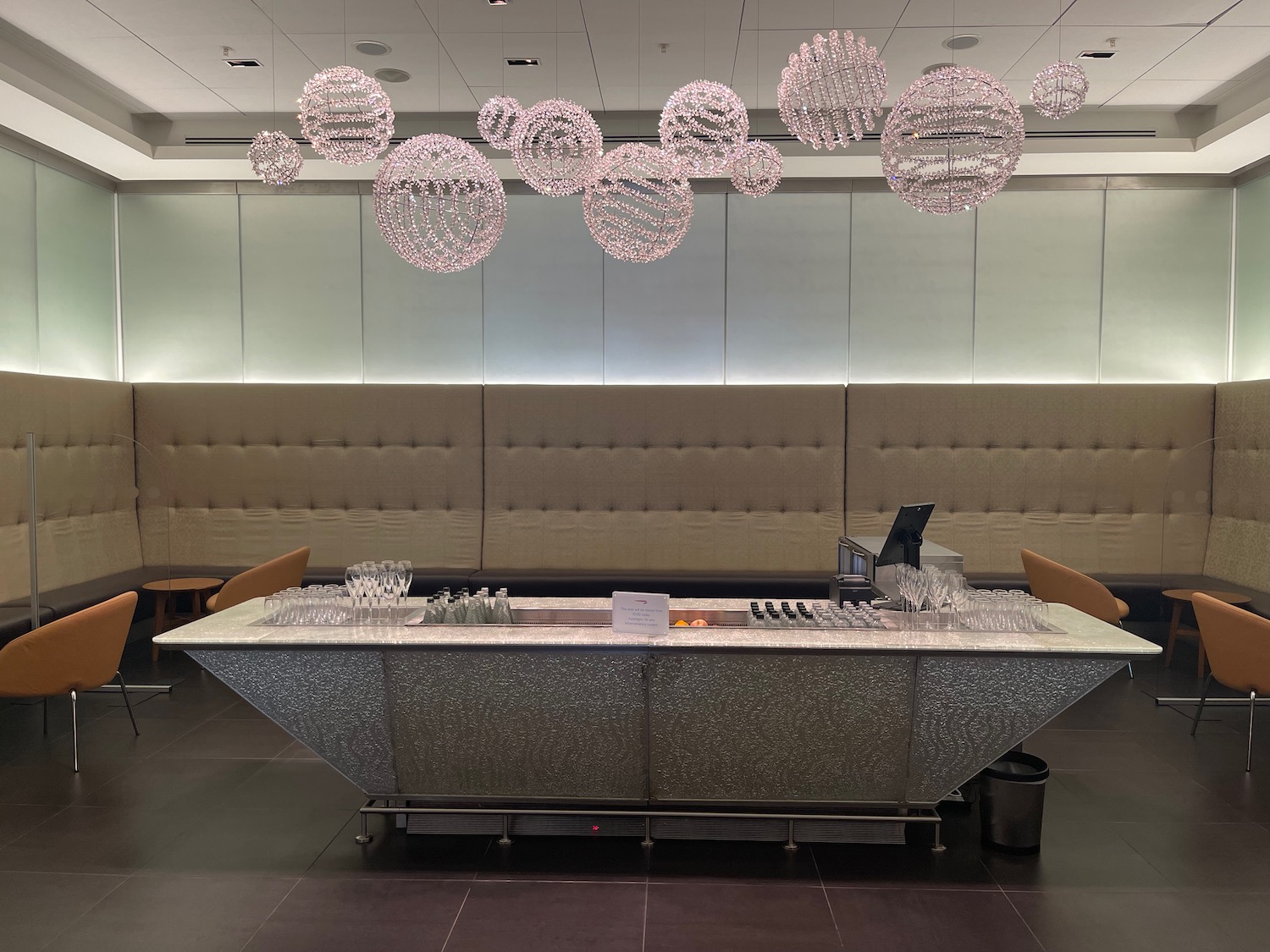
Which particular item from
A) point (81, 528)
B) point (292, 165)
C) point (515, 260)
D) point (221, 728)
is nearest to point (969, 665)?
point (292, 165)

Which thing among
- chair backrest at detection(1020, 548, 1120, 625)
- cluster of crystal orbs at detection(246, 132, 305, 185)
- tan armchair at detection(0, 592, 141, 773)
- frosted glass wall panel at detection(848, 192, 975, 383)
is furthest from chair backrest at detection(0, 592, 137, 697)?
frosted glass wall panel at detection(848, 192, 975, 383)

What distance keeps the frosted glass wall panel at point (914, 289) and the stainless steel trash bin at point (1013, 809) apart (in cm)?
319

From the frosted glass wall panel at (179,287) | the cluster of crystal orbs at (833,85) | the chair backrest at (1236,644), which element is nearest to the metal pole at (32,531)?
the frosted glass wall panel at (179,287)

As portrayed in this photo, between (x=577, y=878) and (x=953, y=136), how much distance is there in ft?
7.77

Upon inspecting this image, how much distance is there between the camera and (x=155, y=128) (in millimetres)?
5121

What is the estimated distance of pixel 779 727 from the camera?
8.85 feet

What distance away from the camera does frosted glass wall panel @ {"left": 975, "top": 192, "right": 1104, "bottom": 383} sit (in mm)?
5543

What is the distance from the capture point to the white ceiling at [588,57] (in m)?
3.72

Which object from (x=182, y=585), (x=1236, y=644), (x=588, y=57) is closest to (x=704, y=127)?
(x=588, y=57)

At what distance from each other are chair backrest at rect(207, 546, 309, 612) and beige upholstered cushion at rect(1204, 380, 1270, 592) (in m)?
5.06

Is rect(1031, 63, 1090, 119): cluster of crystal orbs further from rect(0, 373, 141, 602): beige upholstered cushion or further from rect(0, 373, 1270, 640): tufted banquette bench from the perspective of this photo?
rect(0, 373, 141, 602): beige upholstered cushion

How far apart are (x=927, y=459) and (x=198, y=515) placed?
4.45 meters

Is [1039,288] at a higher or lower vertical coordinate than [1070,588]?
higher

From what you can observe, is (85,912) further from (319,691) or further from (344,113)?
(344,113)
